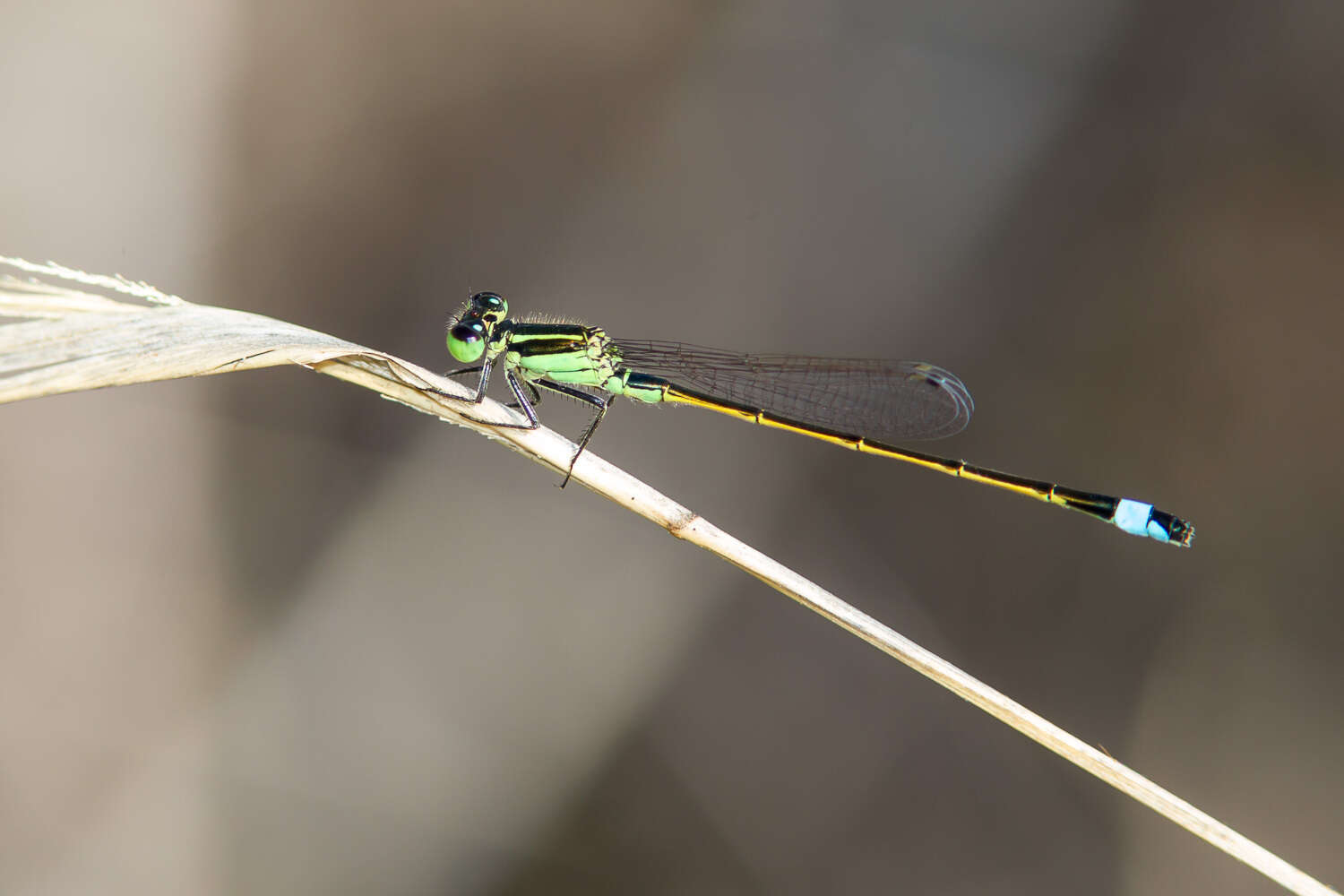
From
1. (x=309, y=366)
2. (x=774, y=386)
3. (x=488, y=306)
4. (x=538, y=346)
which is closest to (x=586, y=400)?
(x=538, y=346)

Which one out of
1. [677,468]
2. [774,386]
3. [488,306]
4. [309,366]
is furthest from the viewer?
[677,468]

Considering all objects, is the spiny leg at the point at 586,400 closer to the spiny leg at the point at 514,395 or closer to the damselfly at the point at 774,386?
the damselfly at the point at 774,386

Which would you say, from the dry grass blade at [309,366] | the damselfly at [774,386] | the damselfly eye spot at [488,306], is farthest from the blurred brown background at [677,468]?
the dry grass blade at [309,366]

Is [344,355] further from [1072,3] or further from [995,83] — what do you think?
[1072,3]

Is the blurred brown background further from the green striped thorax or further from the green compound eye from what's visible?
the green compound eye

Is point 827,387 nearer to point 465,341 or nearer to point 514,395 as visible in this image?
point 514,395
